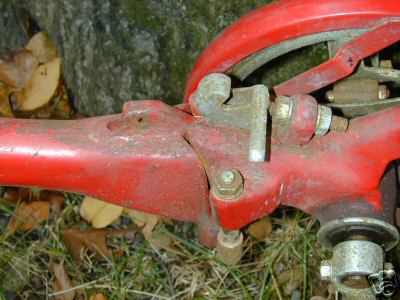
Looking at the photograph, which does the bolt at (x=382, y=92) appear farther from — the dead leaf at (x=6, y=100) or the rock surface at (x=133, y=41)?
the dead leaf at (x=6, y=100)

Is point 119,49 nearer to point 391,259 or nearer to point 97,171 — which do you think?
point 97,171

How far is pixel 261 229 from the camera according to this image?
1887mm

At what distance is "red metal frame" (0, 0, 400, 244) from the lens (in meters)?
1.20

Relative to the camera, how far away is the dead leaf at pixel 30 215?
6.40ft

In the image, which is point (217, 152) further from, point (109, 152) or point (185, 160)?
point (109, 152)

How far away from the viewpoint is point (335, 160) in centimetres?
121

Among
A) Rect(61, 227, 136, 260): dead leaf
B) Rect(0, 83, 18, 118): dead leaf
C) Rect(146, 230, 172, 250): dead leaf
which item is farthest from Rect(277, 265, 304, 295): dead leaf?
Rect(0, 83, 18, 118): dead leaf

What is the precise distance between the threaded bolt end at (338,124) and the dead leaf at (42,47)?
1153 millimetres

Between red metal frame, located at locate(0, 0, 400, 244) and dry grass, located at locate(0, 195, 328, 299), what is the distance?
1.96 feet

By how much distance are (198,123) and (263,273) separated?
2.42 ft

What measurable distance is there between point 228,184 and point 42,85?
3.45 ft

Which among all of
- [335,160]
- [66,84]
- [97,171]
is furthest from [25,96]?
[335,160]

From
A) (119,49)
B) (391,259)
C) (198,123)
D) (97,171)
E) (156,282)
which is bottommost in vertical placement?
(156,282)

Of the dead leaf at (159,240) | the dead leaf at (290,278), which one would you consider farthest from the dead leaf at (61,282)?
the dead leaf at (290,278)
